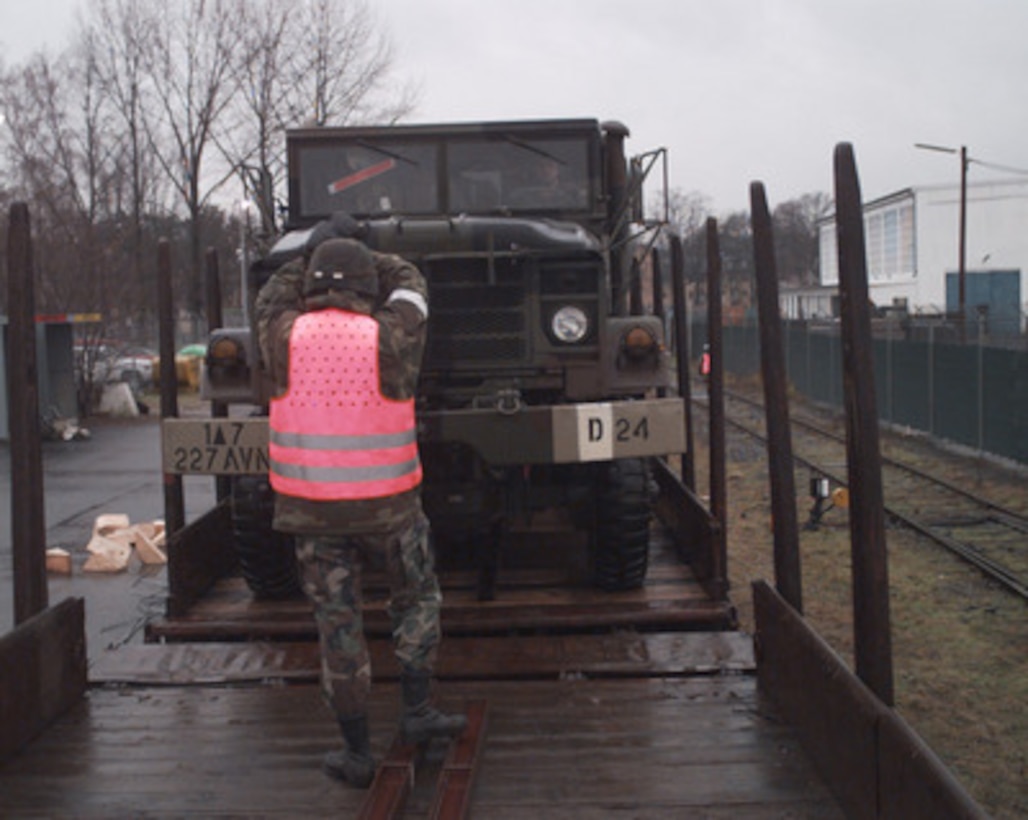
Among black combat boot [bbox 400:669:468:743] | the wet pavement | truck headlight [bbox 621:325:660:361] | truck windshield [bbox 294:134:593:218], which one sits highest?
truck windshield [bbox 294:134:593:218]

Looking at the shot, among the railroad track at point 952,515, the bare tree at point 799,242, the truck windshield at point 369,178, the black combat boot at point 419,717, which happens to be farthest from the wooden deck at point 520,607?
the bare tree at point 799,242

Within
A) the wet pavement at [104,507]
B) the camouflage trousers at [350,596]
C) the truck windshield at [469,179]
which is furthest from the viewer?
the wet pavement at [104,507]

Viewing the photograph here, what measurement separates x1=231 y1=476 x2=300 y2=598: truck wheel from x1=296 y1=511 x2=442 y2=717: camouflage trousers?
2.46 m

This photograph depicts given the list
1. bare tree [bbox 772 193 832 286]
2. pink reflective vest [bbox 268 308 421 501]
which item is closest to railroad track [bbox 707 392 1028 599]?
pink reflective vest [bbox 268 308 421 501]

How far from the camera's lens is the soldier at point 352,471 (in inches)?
169

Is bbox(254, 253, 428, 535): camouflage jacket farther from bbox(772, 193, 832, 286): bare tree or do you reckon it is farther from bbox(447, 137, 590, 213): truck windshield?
bbox(772, 193, 832, 286): bare tree

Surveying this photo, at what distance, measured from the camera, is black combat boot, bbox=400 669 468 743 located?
4.49 m

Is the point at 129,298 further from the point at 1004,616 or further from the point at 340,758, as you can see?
the point at 340,758

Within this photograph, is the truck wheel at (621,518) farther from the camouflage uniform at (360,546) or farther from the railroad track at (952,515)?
the railroad track at (952,515)

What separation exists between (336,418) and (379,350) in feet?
0.89

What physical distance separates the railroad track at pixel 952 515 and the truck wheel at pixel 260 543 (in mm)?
5298

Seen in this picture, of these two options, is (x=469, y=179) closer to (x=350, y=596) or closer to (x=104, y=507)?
(x=350, y=596)

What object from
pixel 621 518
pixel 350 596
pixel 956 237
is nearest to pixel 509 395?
pixel 621 518

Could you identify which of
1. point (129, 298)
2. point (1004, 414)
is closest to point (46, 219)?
point (129, 298)
